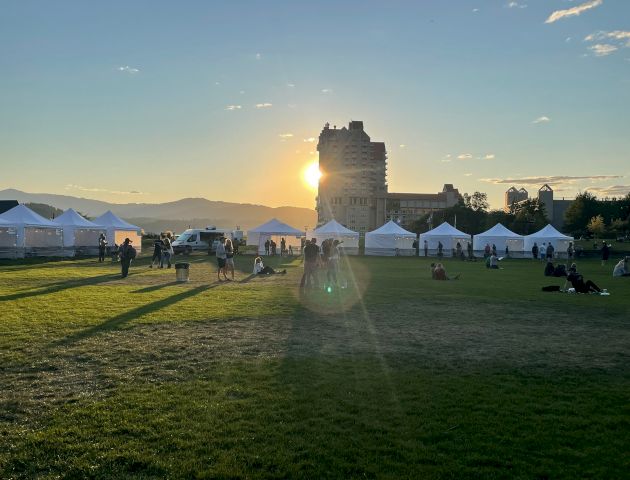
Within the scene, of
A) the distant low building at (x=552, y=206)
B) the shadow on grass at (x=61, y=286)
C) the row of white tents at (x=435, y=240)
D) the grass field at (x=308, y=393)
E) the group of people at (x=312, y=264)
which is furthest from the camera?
the distant low building at (x=552, y=206)

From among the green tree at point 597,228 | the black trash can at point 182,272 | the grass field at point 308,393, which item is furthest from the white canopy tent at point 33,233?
the green tree at point 597,228

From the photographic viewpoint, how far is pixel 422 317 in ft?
39.1

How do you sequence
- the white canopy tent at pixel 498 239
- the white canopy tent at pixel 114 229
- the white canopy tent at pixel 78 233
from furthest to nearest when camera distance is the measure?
the white canopy tent at pixel 498 239
the white canopy tent at pixel 114 229
the white canopy tent at pixel 78 233

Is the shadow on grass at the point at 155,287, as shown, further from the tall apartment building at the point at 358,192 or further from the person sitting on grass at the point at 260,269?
the tall apartment building at the point at 358,192

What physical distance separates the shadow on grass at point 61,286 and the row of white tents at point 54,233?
56.8ft

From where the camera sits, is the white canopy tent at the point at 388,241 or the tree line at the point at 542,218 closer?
the white canopy tent at the point at 388,241

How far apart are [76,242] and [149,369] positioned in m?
36.8

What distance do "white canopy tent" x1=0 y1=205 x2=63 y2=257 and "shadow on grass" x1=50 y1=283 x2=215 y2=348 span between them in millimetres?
24245

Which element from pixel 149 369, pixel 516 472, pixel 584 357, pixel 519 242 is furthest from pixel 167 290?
pixel 519 242

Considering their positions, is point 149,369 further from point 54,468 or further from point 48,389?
point 54,468

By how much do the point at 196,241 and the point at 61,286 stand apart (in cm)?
2495

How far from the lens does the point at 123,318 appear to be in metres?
10.8

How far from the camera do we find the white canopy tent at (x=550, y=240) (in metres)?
48.1

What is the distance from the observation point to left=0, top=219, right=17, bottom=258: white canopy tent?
111 ft
